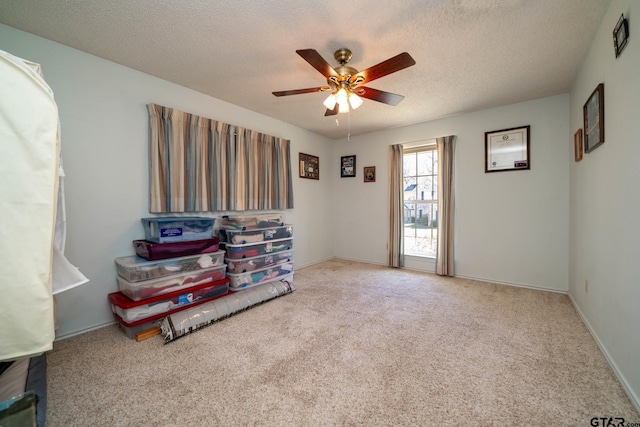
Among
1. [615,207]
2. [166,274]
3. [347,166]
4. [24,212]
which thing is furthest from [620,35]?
[166,274]

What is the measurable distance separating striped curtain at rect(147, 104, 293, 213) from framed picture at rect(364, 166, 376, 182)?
1575 mm

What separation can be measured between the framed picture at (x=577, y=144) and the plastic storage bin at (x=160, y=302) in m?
3.89

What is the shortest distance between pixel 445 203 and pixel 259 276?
2876 millimetres

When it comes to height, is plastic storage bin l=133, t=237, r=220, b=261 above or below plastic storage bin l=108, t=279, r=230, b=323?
above

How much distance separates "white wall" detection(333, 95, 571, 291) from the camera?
3023mm

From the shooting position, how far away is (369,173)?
4.58 m

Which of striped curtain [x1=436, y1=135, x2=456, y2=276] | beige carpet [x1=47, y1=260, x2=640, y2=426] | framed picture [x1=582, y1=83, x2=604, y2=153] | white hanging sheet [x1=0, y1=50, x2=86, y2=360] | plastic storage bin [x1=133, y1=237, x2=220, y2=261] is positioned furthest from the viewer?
striped curtain [x1=436, y1=135, x2=456, y2=276]

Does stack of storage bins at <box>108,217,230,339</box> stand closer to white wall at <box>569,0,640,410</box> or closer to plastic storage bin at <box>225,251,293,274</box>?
plastic storage bin at <box>225,251,293,274</box>

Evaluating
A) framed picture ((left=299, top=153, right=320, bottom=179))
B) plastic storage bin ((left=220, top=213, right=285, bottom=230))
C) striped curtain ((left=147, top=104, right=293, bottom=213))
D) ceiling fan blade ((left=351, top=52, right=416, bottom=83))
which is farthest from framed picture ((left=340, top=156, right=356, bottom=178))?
ceiling fan blade ((left=351, top=52, right=416, bottom=83))

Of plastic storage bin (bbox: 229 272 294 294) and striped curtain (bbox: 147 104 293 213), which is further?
plastic storage bin (bbox: 229 272 294 294)

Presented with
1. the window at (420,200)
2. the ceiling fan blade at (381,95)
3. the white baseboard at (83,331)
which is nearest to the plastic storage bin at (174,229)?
the white baseboard at (83,331)

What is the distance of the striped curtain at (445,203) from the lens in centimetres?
370

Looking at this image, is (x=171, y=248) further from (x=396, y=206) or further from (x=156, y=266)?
(x=396, y=206)

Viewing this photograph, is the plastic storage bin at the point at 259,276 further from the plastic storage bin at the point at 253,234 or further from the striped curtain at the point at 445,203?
the striped curtain at the point at 445,203
